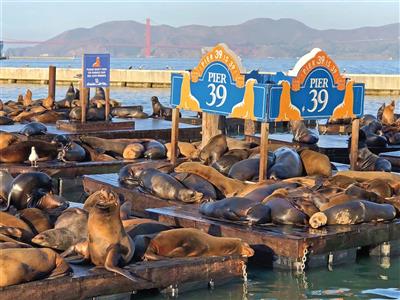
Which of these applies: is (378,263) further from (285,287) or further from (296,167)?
(296,167)

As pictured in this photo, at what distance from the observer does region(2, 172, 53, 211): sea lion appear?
9.83 meters

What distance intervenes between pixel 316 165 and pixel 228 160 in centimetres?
123

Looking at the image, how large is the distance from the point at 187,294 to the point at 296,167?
4.12 meters

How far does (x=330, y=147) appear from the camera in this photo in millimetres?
16625

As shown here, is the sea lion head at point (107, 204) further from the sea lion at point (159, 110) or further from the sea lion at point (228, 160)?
the sea lion at point (159, 110)

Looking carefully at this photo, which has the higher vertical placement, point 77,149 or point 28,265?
point 77,149

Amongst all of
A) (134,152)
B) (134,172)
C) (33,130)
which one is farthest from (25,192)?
(33,130)

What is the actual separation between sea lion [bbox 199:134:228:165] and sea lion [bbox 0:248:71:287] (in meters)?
5.41

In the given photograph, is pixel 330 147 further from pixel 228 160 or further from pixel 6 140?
pixel 6 140

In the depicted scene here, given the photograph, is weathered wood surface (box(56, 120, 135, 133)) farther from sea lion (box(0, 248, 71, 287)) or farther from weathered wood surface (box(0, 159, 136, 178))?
sea lion (box(0, 248, 71, 287))

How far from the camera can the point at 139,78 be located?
48094 millimetres

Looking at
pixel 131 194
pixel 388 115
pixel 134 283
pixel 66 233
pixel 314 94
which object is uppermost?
pixel 314 94

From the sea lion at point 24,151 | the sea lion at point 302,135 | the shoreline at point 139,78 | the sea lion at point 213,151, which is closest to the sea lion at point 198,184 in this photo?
the sea lion at point 213,151

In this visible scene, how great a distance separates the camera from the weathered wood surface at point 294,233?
867cm
